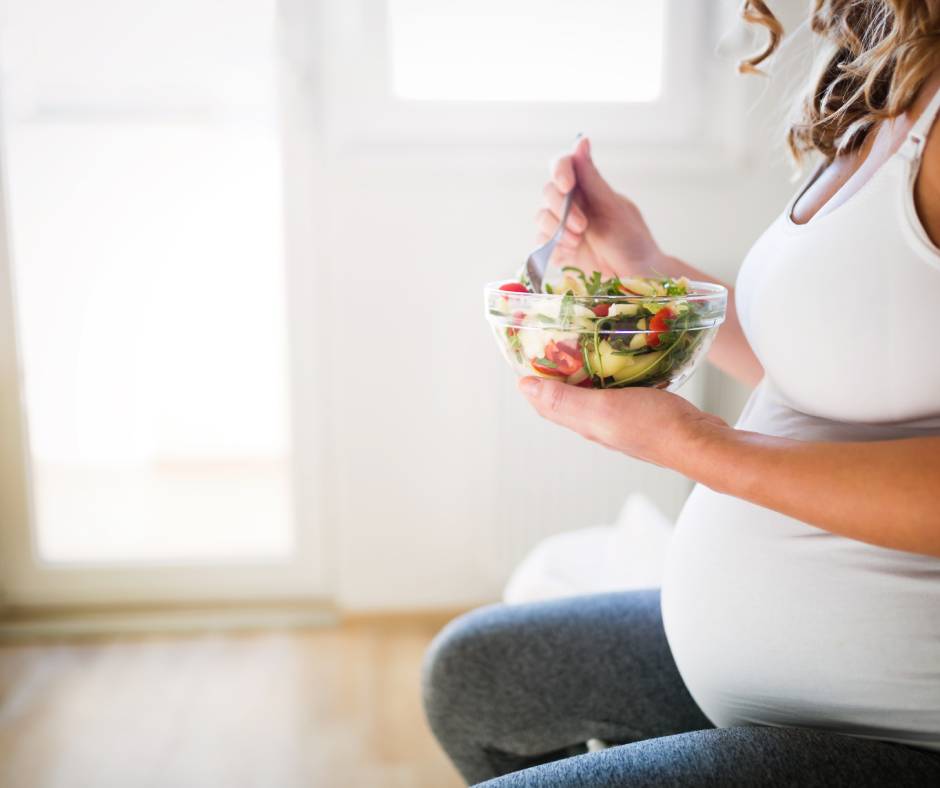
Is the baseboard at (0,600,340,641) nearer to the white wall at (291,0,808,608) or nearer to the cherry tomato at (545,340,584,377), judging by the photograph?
the white wall at (291,0,808,608)

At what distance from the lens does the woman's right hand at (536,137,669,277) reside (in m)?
0.93

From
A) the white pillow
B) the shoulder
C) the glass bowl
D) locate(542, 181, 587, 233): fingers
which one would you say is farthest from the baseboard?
the shoulder

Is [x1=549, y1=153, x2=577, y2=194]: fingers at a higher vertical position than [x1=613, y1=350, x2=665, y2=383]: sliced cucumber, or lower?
higher

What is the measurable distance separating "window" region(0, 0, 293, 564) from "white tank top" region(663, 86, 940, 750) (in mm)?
1429

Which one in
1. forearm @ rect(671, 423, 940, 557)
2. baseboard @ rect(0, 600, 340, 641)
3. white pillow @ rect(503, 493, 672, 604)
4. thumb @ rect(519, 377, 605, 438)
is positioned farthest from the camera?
baseboard @ rect(0, 600, 340, 641)

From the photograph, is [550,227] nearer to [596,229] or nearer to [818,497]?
[596,229]

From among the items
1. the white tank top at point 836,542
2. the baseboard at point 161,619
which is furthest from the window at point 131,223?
the white tank top at point 836,542

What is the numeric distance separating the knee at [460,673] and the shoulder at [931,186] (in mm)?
562

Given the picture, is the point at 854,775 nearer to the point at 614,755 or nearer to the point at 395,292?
the point at 614,755

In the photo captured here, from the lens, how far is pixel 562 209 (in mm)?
924

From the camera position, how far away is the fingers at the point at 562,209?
0.92 metres

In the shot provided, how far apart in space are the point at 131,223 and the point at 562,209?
1.40 meters

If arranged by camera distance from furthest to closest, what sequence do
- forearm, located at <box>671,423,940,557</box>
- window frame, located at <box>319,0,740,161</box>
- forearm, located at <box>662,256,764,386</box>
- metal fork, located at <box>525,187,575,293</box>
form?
window frame, located at <box>319,0,740,161</box> → forearm, located at <box>662,256,764,386</box> → metal fork, located at <box>525,187,575,293</box> → forearm, located at <box>671,423,940,557</box>

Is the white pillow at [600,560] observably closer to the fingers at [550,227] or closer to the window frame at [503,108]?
the fingers at [550,227]
